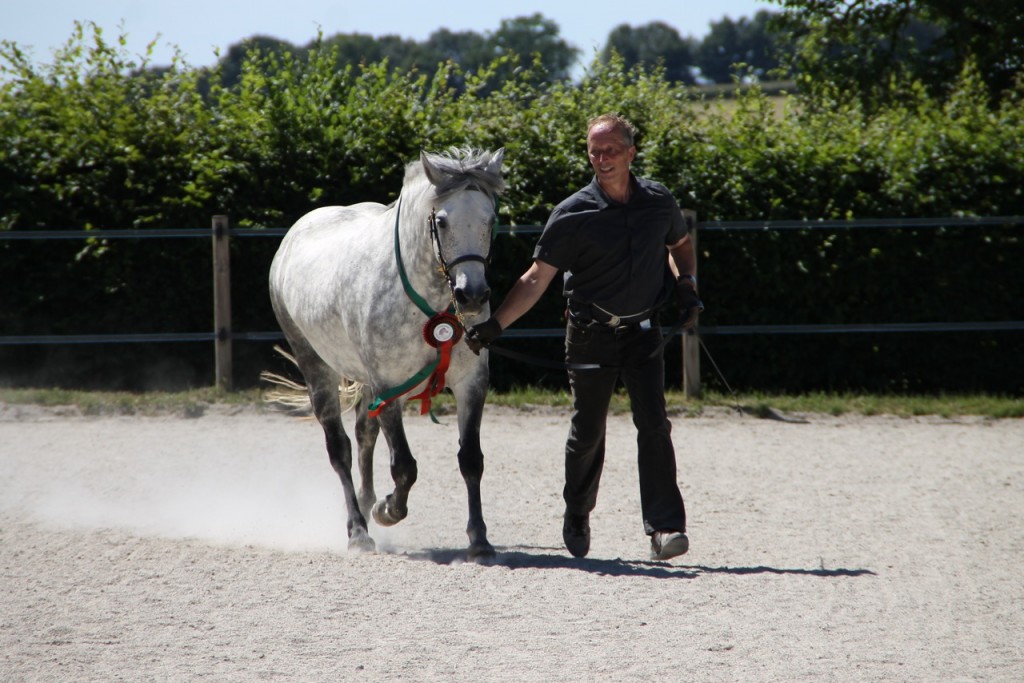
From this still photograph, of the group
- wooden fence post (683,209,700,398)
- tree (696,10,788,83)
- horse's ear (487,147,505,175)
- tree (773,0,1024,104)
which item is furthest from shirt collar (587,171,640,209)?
tree (696,10,788,83)

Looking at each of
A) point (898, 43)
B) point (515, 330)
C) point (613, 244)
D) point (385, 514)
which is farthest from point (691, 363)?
point (898, 43)

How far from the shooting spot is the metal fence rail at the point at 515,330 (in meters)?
9.92

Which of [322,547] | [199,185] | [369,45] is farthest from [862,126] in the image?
[369,45]

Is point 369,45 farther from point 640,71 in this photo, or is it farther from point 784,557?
point 784,557

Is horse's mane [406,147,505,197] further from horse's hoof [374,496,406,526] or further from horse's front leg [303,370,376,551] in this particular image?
horse's front leg [303,370,376,551]

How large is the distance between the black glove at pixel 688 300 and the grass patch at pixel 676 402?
4.47m

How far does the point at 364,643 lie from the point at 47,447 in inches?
211

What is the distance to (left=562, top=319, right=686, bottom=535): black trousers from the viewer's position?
515 cm

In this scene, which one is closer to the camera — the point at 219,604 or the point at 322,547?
the point at 219,604

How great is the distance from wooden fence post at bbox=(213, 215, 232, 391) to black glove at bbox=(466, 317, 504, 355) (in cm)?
563

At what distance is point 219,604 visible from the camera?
438 centimetres

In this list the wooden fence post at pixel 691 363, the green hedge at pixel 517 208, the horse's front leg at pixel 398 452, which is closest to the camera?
the horse's front leg at pixel 398 452

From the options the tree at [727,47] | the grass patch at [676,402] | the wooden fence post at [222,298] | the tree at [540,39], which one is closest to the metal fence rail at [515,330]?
the wooden fence post at [222,298]

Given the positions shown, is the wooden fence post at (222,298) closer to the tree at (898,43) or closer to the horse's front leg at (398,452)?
the horse's front leg at (398,452)
